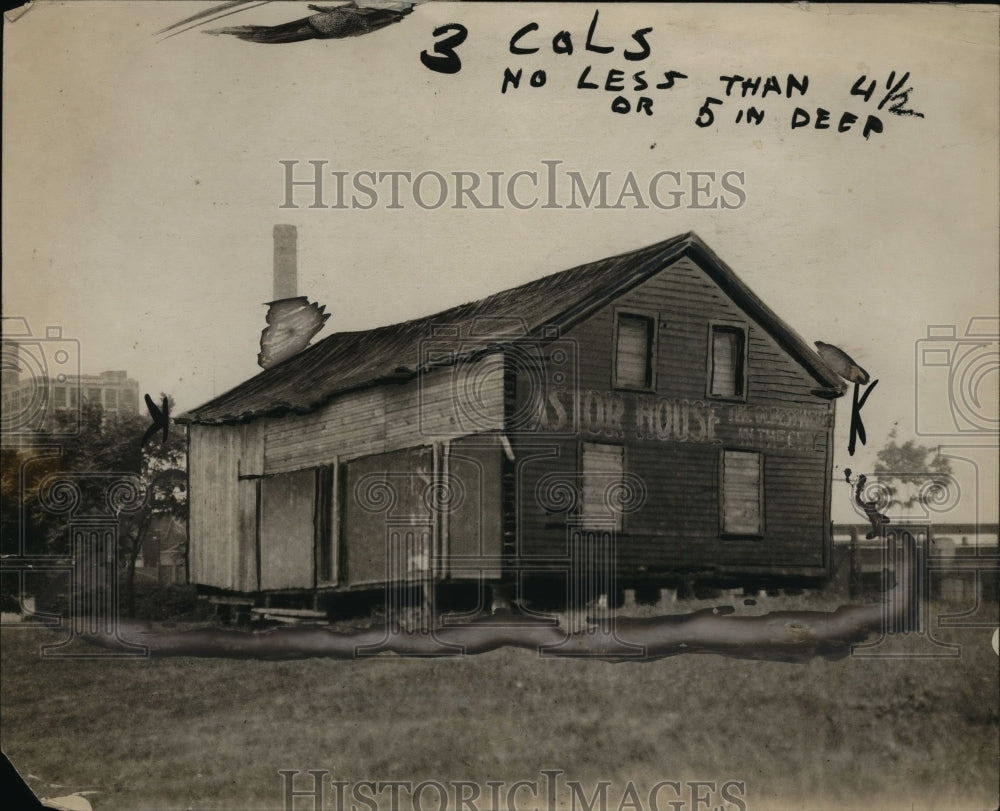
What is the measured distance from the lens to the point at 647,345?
481 inches

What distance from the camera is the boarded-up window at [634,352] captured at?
39.5 feet

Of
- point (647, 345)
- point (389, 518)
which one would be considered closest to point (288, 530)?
point (389, 518)

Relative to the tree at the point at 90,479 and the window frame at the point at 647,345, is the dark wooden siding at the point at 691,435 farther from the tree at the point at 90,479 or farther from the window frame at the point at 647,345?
the tree at the point at 90,479

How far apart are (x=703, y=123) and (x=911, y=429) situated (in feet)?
10.2

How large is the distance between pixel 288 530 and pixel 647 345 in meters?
3.47

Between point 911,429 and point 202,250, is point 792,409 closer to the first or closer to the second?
point 911,429

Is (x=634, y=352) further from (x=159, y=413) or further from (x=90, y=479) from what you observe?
(x=90, y=479)

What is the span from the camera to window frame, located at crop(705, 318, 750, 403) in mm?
12352

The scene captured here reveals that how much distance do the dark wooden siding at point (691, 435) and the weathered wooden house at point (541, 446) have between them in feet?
0.06

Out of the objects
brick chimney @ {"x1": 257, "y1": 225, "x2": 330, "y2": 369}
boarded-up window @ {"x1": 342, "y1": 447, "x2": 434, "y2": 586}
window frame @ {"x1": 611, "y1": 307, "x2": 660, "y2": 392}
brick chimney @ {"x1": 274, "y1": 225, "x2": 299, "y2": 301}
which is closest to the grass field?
boarded-up window @ {"x1": 342, "y1": 447, "x2": 434, "y2": 586}

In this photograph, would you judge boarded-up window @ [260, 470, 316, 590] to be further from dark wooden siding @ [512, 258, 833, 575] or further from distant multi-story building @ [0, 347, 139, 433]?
dark wooden siding @ [512, 258, 833, 575]

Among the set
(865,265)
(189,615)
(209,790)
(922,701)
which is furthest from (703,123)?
(209,790)

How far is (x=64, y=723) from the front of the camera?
1198 centimetres

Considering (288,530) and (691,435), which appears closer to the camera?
(691,435)
